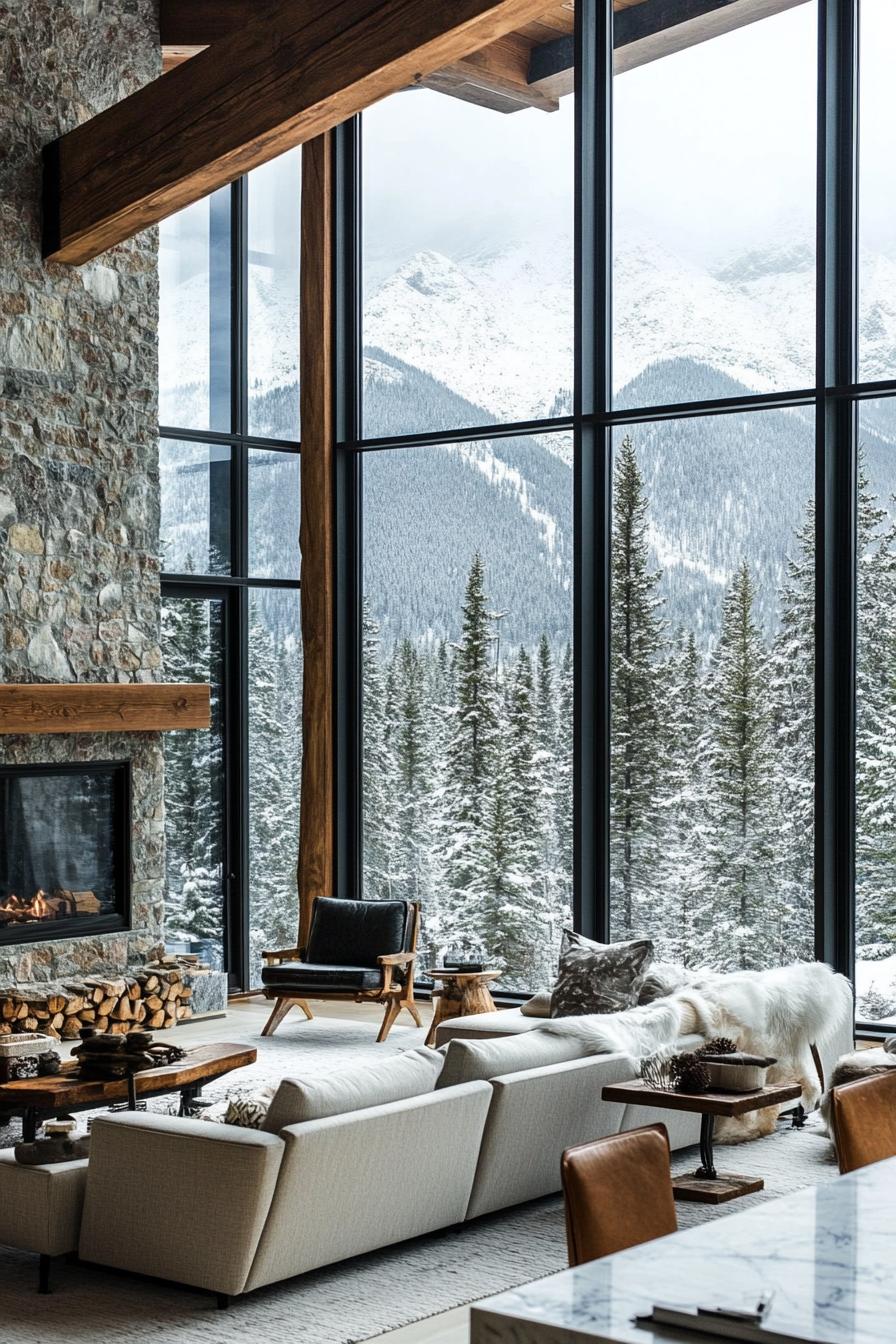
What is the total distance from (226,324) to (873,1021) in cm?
554

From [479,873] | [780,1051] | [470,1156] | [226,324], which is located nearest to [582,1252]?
[470,1156]

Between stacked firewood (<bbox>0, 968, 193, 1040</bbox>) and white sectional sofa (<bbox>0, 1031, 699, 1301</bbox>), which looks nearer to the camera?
white sectional sofa (<bbox>0, 1031, 699, 1301</bbox>)

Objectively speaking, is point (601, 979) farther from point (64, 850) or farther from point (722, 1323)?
point (722, 1323)

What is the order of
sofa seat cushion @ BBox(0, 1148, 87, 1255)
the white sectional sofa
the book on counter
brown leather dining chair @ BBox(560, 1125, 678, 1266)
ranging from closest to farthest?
1. the book on counter
2. brown leather dining chair @ BBox(560, 1125, 678, 1266)
3. the white sectional sofa
4. sofa seat cushion @ BBox(0, 1148, 87, 1255)

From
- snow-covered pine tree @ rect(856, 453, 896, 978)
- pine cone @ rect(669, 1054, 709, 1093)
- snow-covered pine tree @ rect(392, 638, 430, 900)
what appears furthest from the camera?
snow-covered pine tree @ rect(392, 638, 430, 900)

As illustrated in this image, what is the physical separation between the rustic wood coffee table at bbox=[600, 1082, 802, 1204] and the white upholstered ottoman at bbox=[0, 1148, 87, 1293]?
5.73 ft

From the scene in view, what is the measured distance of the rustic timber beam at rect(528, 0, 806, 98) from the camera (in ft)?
27.5

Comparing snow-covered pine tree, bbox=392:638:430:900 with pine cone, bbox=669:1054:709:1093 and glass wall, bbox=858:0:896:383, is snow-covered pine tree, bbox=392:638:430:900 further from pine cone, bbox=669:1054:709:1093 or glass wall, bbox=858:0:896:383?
pine cone, bbox=669:1054:709:1093

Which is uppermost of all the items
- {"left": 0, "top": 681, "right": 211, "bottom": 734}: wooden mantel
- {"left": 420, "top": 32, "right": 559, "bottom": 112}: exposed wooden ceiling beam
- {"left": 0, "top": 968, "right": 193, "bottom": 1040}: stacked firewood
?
{"left": 420, "top": 32, "right": 559, "bottom": 112}: exposed wooden ceiling beam

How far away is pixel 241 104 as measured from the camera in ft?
23.8

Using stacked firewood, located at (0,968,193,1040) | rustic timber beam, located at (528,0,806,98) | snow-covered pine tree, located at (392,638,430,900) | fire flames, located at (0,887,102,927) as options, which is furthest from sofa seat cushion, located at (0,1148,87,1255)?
rustic timber beam, located at (528,0,806,98)

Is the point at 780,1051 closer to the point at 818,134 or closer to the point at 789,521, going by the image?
the point at 789,521

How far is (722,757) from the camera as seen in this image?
8445 mm

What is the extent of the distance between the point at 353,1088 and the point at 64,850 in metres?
4.20
